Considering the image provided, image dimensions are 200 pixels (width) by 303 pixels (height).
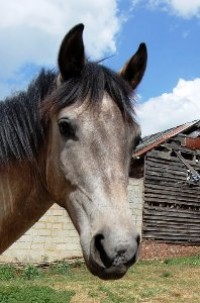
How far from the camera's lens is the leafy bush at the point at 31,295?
744 centimetres

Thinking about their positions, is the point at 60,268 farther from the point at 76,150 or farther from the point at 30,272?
the point at 76,150

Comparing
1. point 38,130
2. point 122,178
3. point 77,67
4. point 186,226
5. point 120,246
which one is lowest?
point 186,226

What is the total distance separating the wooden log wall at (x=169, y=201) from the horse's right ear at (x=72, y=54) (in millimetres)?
13075

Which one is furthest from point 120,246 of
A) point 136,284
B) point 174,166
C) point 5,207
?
point 174,166

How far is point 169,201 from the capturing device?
55.6 feet

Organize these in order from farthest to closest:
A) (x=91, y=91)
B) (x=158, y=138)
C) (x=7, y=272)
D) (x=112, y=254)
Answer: (x=158, y=138) → (x=7, y=272) → (x=91, y=91) → (x=112, y=254)

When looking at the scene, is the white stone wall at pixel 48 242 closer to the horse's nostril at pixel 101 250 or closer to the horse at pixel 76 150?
the horse at pixel 76 150

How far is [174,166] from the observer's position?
17266 millimetres

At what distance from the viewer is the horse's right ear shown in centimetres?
288

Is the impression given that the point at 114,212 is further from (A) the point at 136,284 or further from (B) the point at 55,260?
(B) the point at 55,260

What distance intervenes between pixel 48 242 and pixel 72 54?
10.2 meters

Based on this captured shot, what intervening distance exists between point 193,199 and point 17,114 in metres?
15.3

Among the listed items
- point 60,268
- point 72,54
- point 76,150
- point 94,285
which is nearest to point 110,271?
point 76,150

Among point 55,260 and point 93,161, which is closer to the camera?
point 93,161
